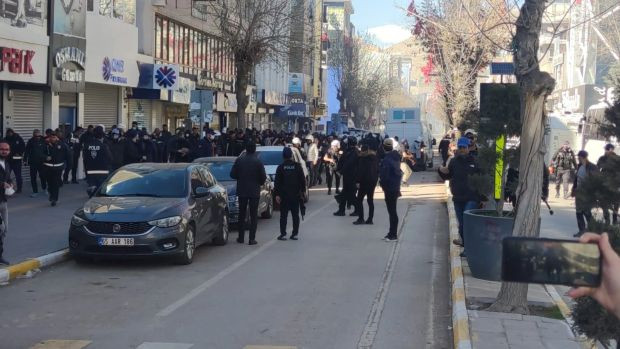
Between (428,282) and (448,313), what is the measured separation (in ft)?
6.37

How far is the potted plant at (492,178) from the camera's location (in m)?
10.1

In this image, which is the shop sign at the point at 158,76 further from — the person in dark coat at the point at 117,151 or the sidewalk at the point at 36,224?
the person in dark coat at the point at 117,151

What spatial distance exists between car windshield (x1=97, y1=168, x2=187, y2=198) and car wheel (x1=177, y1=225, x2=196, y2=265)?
0.62 metres

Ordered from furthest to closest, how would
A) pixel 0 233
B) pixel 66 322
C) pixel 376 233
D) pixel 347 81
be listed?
pixel 347 81, pixel 376 233, pixel 0 233, pixel 66 322

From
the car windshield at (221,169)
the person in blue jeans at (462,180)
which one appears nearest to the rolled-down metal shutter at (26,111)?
the car windshield at (221,169)

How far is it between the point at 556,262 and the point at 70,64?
22524mm

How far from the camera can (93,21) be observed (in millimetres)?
25125

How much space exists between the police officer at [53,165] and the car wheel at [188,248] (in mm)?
6875

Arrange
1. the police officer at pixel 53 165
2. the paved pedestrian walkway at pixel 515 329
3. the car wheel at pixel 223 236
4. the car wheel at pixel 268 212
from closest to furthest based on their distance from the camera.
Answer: the paved pedestrian walkway at pixel 515 329 < the car wheel at pixel 223 236 < the police officer at pixel 53 165 < the car wheel at pixel 268 212

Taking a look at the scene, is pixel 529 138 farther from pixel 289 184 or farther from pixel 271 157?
pixel 271 157

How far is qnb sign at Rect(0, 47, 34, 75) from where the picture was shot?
19.4 metres

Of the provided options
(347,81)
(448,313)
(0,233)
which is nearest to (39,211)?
(0,233)

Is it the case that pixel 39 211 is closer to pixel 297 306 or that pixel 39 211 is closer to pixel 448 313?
pixel 297 306

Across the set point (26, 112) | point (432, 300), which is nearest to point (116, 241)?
point (432, 300)
